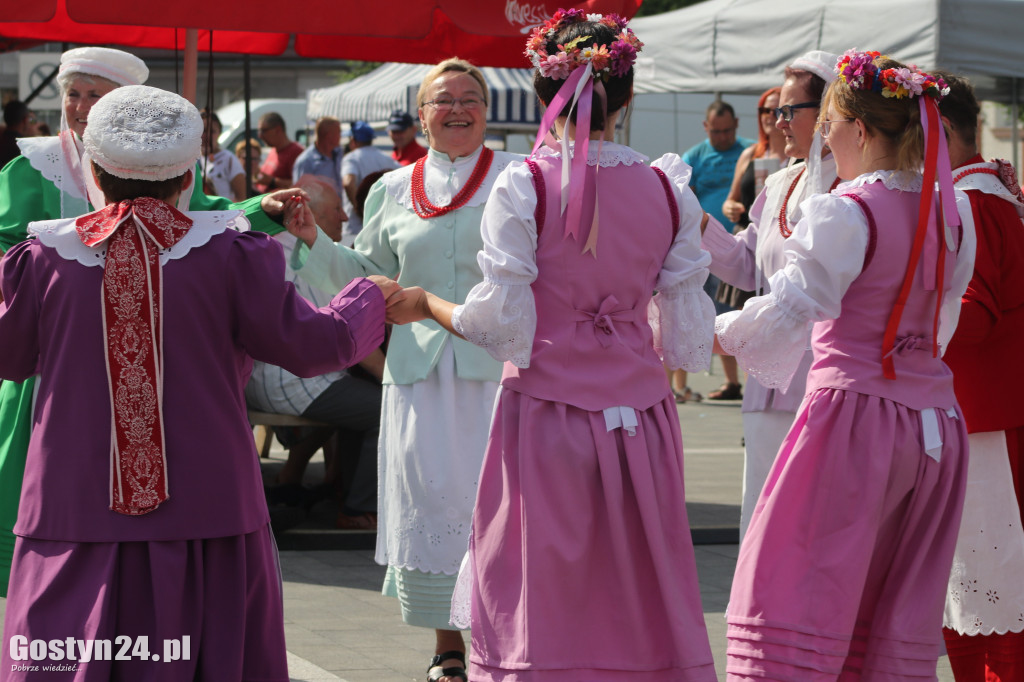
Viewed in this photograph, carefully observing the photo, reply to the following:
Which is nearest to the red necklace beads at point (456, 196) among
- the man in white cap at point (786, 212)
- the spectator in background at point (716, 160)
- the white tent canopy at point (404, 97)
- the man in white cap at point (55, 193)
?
the man in white cap at point (55, 193)

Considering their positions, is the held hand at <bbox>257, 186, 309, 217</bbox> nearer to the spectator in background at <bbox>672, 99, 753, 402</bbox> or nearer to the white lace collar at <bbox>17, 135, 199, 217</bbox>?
the white lace collar at <bbox>17, 135, 199, 217</bbox>

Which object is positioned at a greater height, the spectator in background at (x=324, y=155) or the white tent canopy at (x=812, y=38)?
the white tent canopy at (x=812, y=38)

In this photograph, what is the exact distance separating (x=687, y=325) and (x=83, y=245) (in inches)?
59.0

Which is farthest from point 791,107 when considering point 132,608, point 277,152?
point 277,152

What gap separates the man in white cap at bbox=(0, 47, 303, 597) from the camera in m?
3.92

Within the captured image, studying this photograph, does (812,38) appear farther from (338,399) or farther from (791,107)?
(791,107)

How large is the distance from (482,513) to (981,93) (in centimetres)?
934

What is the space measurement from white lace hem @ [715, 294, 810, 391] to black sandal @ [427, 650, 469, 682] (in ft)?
4.82

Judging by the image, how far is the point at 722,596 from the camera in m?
5.65

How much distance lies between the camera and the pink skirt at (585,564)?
133 inches

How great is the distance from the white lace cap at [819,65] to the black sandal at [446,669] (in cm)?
214

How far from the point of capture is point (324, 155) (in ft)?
47.2

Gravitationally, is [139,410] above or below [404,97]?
below

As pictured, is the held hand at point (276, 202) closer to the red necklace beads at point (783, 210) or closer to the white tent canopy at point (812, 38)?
the red necklace beads at point (783, 210)
